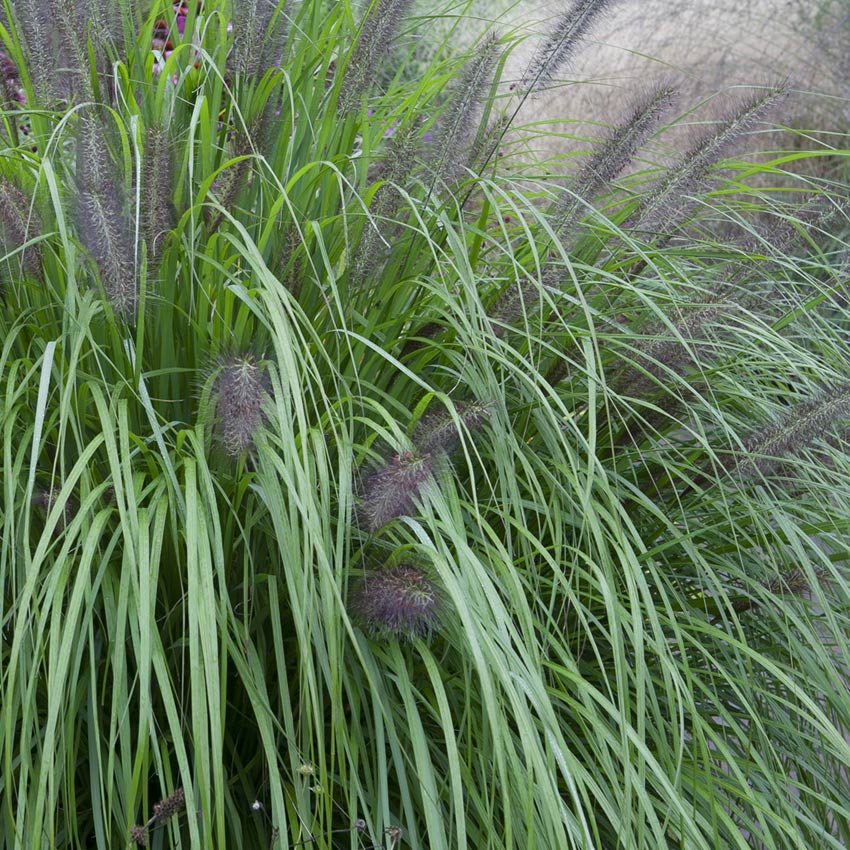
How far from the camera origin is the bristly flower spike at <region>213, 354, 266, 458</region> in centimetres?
129

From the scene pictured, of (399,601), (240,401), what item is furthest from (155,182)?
(399,601)

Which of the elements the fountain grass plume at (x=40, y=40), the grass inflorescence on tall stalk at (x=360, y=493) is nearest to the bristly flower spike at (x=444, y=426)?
the grass inflorescence on tall stalk at (x=360, y=493)

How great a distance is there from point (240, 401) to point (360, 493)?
0.35 metres

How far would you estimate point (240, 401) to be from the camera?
4.25 feet

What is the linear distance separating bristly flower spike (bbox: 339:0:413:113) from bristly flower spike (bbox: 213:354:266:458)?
0.61m

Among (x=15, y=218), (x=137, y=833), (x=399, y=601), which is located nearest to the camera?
(x=137, y=833)

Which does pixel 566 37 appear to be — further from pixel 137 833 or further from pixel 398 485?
pixel 137 833

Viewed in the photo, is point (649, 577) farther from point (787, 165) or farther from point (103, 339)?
point (787, 165)

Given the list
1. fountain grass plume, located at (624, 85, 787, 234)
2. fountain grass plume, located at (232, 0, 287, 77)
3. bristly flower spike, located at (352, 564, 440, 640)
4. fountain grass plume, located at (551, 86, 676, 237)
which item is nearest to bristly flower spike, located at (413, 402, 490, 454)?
bristly flower spike, located at (352, 564, 440, 640)

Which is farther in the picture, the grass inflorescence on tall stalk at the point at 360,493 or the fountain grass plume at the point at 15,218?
the fountain grass plume at the point at 15,218

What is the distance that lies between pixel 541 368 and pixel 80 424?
804mm

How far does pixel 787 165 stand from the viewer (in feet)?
16.4

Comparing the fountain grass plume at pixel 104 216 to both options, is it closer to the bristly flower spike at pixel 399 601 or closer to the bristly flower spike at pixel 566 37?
the bristly flower spike at pixel 399 601

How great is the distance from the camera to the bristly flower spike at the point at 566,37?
1.75m
